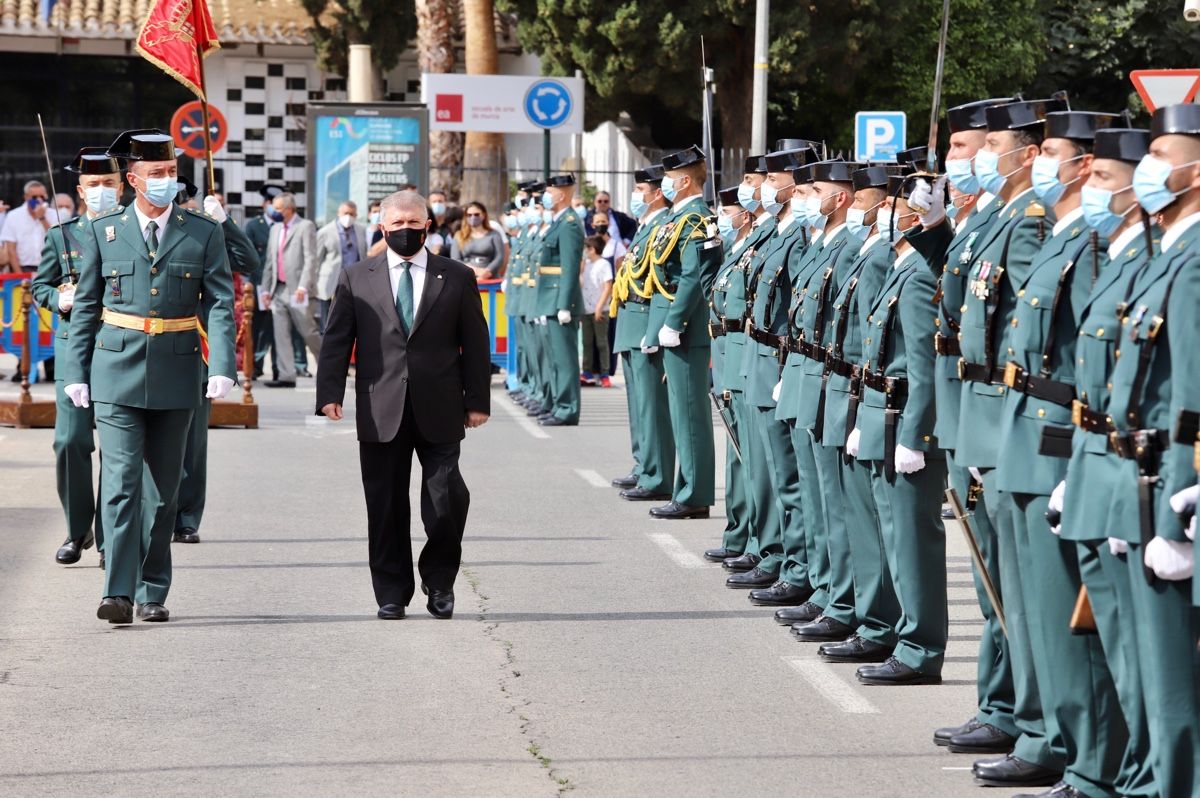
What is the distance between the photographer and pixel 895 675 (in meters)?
7.60

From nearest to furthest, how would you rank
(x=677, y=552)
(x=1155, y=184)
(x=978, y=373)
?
1. (x=1155, y=184)
2. (x=978, y=373)
3. (x=677, y=552)

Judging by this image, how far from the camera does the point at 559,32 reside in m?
30.2

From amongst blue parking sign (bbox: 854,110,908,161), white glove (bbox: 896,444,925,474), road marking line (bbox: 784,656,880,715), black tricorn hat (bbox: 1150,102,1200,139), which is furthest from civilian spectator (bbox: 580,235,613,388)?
black tricorn hat (bbox: 1150,102,1200,139)

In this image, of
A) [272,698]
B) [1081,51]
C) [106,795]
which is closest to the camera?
[106,795]

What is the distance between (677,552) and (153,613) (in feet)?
10.2

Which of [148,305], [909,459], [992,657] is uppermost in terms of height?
[148,305]

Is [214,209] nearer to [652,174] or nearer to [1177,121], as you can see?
[652,174]

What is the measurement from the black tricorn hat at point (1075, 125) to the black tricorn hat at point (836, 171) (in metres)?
2.48

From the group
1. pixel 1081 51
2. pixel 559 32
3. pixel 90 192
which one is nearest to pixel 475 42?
pixel 559 32

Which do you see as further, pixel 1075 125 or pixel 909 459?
pixel 909 459

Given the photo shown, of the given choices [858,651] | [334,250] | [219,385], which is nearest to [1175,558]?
[858,651]

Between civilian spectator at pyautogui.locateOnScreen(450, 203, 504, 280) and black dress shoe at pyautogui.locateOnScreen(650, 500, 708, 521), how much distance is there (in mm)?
10447

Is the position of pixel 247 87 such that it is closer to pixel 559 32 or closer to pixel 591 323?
pixel 559 32

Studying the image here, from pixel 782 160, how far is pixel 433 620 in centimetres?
267
